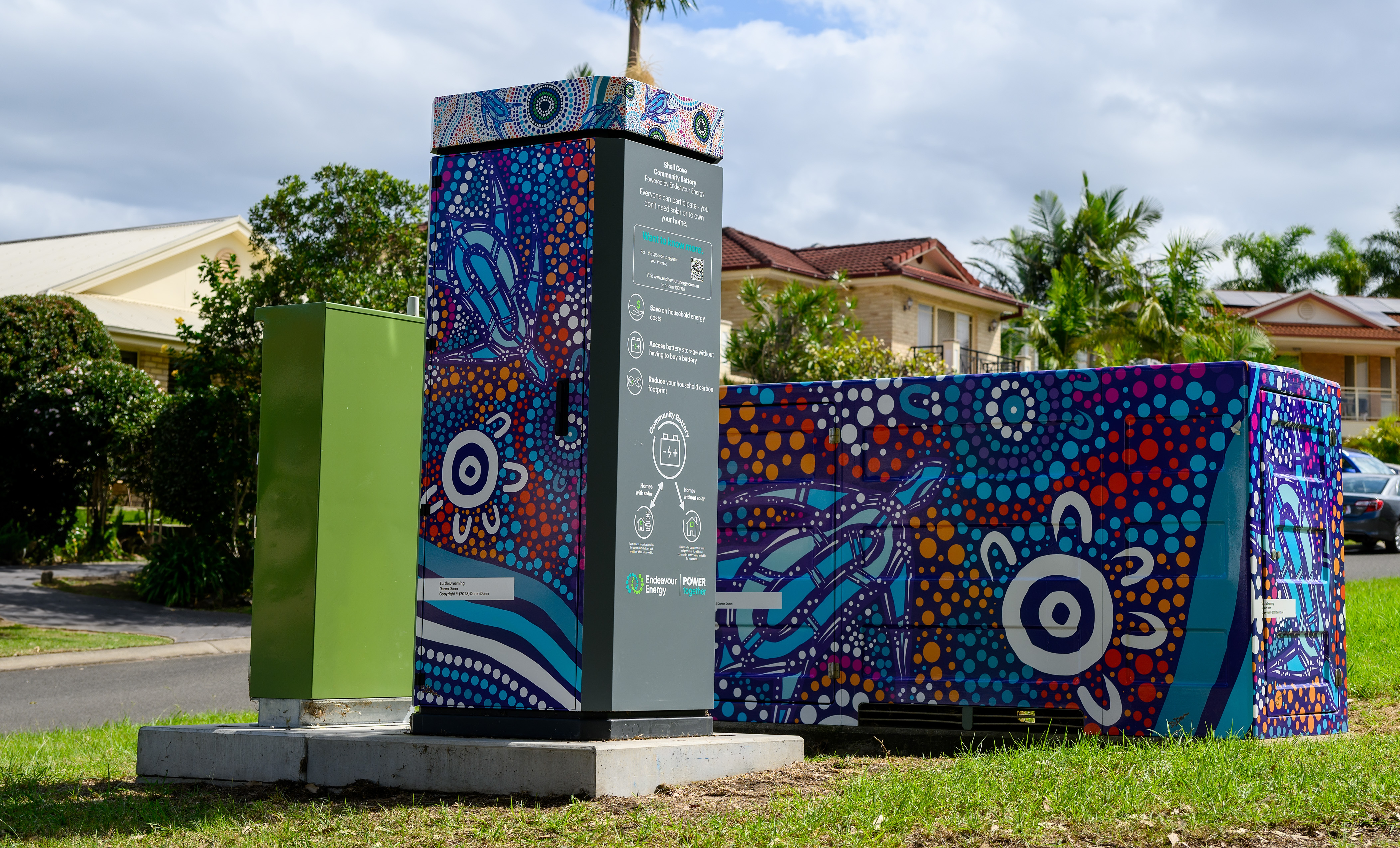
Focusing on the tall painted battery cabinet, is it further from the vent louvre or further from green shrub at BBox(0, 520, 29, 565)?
green shrub at BBox(0, 520, 29, 565)

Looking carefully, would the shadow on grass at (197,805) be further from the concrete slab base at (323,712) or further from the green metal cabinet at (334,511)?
the green metal cabinet at (334,511)

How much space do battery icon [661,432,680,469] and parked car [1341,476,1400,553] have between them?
20841mm

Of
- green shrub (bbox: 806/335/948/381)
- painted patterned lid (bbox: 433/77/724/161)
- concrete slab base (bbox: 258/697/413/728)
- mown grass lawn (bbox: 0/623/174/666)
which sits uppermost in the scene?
green shrub (bbox: 806/335/948/381)

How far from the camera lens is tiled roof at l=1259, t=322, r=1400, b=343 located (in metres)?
49.4

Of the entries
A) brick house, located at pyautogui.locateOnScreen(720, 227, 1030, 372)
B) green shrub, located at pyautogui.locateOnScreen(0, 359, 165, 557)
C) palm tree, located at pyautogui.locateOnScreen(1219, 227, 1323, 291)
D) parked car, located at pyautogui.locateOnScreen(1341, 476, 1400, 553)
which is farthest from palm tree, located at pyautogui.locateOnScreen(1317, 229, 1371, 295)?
green shrub, located at pyautogui.locateOnScreen(0, 359, 165, 557)

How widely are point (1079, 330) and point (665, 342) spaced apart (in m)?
28.4

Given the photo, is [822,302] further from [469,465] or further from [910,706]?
[469,465]

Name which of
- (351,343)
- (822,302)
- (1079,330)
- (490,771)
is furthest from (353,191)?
(1079,330)

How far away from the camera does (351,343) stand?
7.16 metres

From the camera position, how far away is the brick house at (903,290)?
118ft

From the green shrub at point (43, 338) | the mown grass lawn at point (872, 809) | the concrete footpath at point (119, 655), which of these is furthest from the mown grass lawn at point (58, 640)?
the green shrub at point (43, 338)

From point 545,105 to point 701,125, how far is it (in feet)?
2.81

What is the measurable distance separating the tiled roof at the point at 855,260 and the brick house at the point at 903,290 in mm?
35

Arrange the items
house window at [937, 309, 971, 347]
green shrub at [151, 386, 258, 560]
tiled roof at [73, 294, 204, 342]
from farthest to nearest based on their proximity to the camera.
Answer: house window at [937, 309, 971, 347] < tiled roof at [73, 294, 204, 342] < green shrub at [151, 386, 258, 560]
